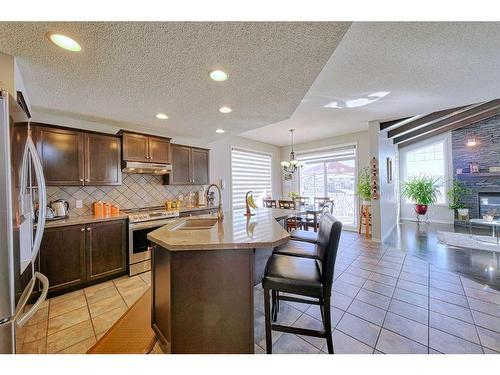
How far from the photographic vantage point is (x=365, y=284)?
2.59m

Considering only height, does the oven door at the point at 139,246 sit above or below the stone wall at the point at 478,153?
below

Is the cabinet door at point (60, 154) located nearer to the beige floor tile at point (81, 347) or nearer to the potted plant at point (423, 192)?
the beige floor tile at point (81, 347)

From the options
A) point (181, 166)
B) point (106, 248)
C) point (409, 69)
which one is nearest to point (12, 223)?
point (106, 248)

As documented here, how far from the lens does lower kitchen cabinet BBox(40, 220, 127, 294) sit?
7.61 ft

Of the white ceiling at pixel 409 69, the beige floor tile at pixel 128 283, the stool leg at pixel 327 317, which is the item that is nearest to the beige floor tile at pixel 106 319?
the beige floor tile at pixel 128 283

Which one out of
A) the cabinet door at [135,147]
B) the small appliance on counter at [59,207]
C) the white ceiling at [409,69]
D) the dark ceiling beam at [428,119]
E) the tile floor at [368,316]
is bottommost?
the tile floor at [368,316]

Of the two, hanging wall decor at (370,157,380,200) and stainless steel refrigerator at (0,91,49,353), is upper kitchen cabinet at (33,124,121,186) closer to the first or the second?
stainless steel refrigerator at (0,91,49,353)

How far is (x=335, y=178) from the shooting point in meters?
5.97

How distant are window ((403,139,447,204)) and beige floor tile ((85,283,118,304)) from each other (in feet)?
28.3

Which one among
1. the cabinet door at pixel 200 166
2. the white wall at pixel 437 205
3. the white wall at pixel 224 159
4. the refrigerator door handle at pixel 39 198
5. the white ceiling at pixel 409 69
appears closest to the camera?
the refrigerator door handle at pixel 39 198

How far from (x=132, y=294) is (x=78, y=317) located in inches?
20.3

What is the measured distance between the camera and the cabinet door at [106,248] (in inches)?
102
